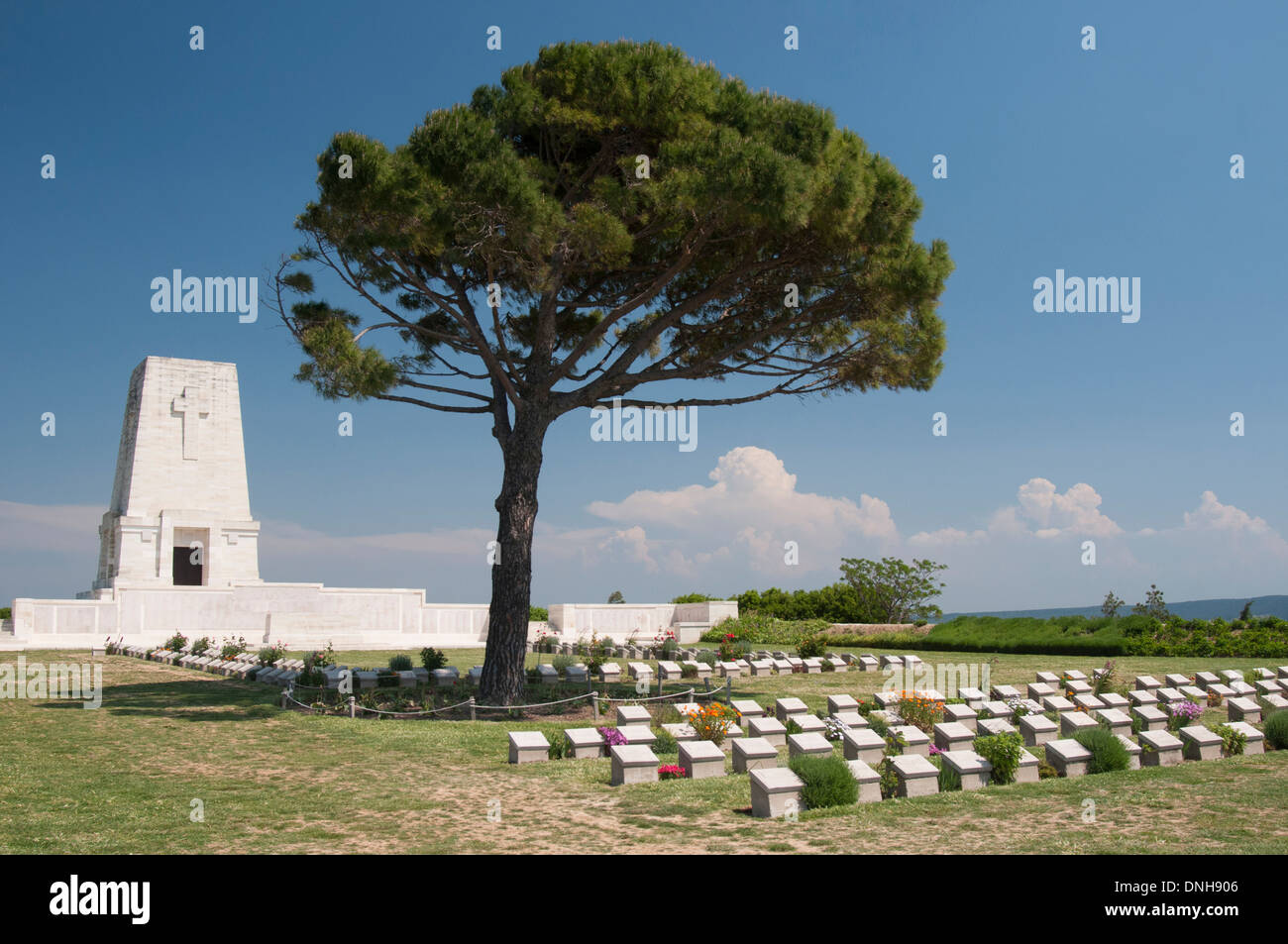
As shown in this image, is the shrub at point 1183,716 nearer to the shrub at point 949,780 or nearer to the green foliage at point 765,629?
the shrub at point 949,780

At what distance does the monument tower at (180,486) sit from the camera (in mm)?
30453

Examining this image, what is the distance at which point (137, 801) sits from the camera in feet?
25.1

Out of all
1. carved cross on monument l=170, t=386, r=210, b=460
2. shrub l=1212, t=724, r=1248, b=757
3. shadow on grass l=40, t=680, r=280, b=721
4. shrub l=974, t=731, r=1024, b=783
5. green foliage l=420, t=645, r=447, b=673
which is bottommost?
shadow on grass l=40, t=680, r=280, b=721

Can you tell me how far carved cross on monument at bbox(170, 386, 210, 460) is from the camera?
104 ft

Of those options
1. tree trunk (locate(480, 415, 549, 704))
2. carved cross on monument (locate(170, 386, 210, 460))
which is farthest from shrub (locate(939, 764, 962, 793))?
carved cross on monument (locate(170, 386, 210, 460))

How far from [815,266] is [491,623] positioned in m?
7.62

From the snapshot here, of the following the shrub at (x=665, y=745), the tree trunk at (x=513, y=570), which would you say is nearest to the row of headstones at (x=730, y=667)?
the tree trunk at (x=513, y=570)

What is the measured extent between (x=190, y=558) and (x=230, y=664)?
1366 cm

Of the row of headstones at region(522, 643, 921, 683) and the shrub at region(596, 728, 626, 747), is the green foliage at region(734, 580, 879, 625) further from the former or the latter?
the shrub at region(596, 728, 626, 747)

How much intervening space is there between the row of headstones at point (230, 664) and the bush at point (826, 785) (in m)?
12.0

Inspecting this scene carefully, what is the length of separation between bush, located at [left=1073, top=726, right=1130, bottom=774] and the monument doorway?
96.9 ft

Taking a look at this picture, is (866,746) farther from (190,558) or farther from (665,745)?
(190,558)

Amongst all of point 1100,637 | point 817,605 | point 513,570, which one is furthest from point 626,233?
point 817,605
